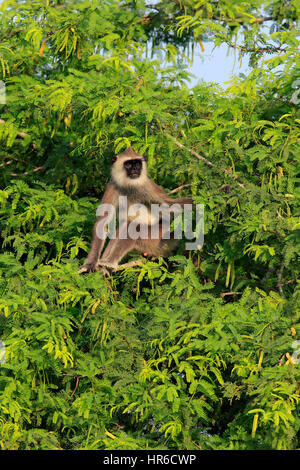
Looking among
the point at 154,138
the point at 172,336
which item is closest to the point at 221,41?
the point at 154,138

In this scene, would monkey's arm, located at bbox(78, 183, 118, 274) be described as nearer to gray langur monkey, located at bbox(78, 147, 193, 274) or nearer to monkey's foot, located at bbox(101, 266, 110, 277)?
monkey's foot, located at bbox(101, 266, 110, 277)

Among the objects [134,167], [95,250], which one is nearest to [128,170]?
[134,167]

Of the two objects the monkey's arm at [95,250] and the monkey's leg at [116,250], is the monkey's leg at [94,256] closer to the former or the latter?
the monkey's arm at [95,250]

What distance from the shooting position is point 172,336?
496 cm

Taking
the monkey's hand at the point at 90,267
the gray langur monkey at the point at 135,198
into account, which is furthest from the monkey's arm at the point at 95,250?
the gray langur monkey at the point at 135,198

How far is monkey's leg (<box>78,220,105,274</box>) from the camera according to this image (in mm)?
6291

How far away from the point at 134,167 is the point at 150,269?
1800mm

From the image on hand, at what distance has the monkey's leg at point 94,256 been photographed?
6291 millimetres

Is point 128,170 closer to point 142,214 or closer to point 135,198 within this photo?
point 135,198

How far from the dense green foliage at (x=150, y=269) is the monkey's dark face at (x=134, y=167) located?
230 millimetres

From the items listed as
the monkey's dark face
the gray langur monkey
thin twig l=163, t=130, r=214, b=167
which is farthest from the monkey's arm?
thin twig l=163, t=130, r=214, b=167

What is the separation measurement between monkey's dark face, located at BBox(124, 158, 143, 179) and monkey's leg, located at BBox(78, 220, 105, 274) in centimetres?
70
